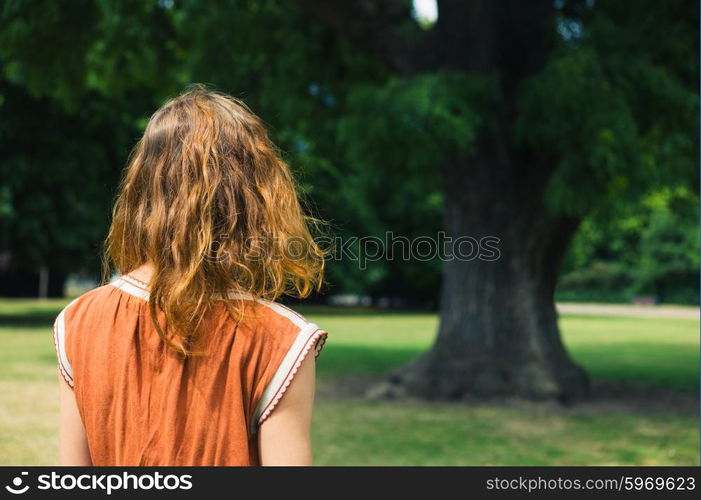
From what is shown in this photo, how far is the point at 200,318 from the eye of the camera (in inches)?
61.5

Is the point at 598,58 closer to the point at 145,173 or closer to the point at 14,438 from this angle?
the point at 14,438

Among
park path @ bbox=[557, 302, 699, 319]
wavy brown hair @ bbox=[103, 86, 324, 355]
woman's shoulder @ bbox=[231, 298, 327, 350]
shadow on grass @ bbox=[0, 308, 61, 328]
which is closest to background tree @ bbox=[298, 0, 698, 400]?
wavy brown hair @ bbox=[103, 86, 324, 355]

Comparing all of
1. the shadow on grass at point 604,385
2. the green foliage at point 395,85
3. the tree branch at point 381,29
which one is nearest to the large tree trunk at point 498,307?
the shadow on grass at point 604,385

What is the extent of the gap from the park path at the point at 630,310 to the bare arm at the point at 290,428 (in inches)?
1306

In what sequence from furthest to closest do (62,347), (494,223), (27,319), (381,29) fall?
(27,319) → (381,29) → (494,223) → (62,347)

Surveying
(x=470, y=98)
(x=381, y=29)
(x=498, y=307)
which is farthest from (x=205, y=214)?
(x=381, y=29)

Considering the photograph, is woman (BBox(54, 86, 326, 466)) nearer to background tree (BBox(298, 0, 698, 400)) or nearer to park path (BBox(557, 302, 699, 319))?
background tree (BBox(298, 0, 698, 400))

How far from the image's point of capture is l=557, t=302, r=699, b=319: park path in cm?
3572

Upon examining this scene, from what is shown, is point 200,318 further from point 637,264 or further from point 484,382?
point 637,264

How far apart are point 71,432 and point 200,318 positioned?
0.44 m

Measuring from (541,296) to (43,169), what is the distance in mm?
15749

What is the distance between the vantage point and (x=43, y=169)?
22312mm

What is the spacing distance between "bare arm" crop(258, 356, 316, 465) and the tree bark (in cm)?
908

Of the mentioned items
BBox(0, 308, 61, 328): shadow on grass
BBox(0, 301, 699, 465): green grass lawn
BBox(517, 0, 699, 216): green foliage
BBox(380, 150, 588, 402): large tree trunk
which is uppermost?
BBox(517, 0, 699, 216): green foliage
